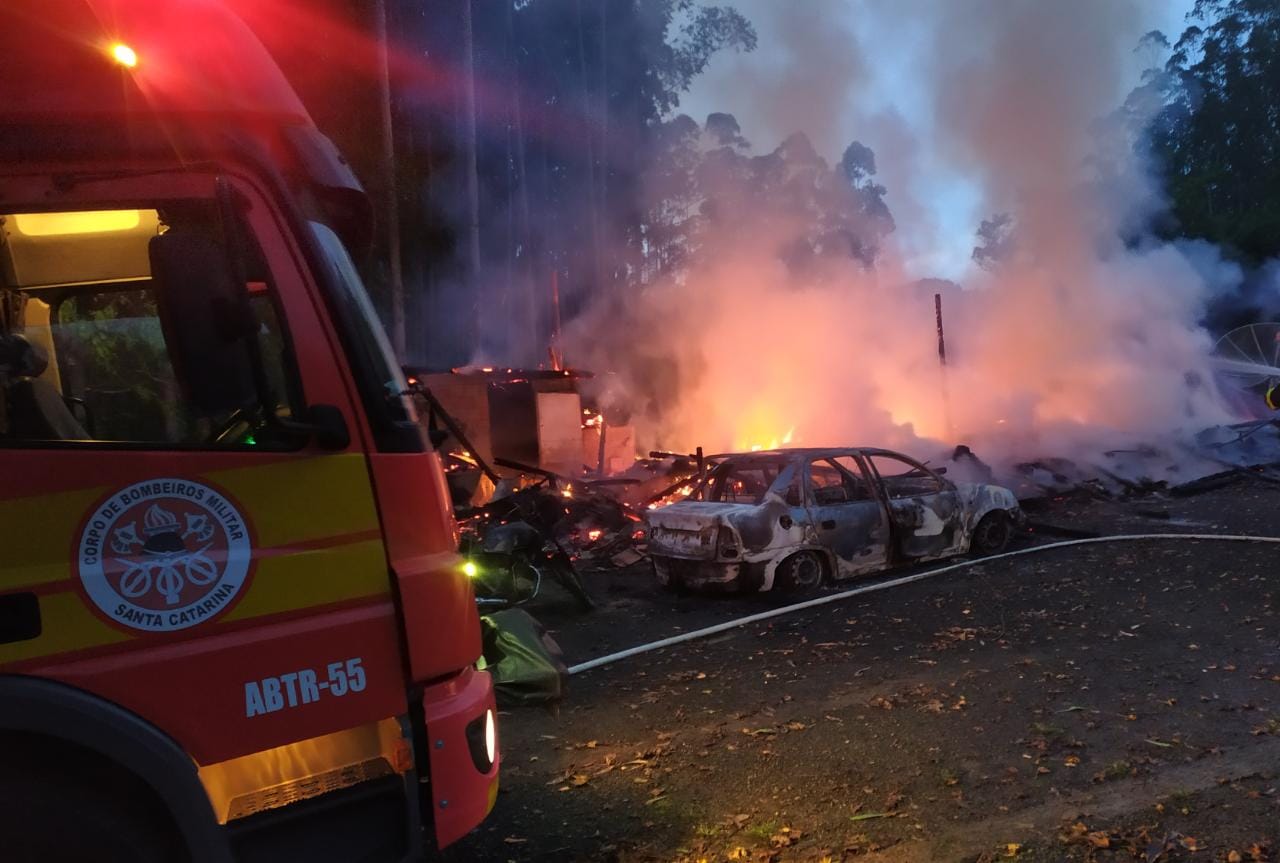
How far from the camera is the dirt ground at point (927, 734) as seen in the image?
3451 mm

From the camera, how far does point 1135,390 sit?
19.0 meters

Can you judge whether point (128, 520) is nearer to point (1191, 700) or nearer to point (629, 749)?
point (629, 749)

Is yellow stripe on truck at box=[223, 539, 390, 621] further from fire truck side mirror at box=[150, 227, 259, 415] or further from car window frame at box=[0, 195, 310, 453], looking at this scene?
fire truck side mirror at box=[150, 227, 259, 415]

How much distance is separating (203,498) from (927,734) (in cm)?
369

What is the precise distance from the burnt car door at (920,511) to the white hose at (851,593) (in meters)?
0.29

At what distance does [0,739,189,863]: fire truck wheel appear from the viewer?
206cm

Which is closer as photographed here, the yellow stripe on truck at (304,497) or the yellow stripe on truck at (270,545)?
the yellow stripe on truck at (270,545)

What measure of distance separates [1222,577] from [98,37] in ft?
28.2

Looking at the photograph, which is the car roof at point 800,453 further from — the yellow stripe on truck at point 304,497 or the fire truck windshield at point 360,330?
the yellow stripe on truck at point 304,497

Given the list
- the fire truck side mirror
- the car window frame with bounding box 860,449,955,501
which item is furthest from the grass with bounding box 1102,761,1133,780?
the car window frame with bounding box 860,449,955,501

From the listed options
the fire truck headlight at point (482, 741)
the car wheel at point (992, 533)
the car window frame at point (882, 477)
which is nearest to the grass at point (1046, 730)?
the fire truck headlight at point (482, 741)

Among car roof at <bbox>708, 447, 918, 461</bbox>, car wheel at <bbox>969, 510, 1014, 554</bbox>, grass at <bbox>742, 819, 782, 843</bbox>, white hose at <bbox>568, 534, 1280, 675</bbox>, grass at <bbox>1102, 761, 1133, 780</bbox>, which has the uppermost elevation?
car roof at <bbox>708, 447, 918, 461</bbox>

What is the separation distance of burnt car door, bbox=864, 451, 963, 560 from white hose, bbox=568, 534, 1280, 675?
285mm

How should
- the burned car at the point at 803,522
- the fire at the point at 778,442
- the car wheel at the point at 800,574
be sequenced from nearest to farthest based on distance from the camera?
1. the burned car at the point at 803,522
2. the car wheel at the point at 800,574
3. the fire at the point at 778,442
